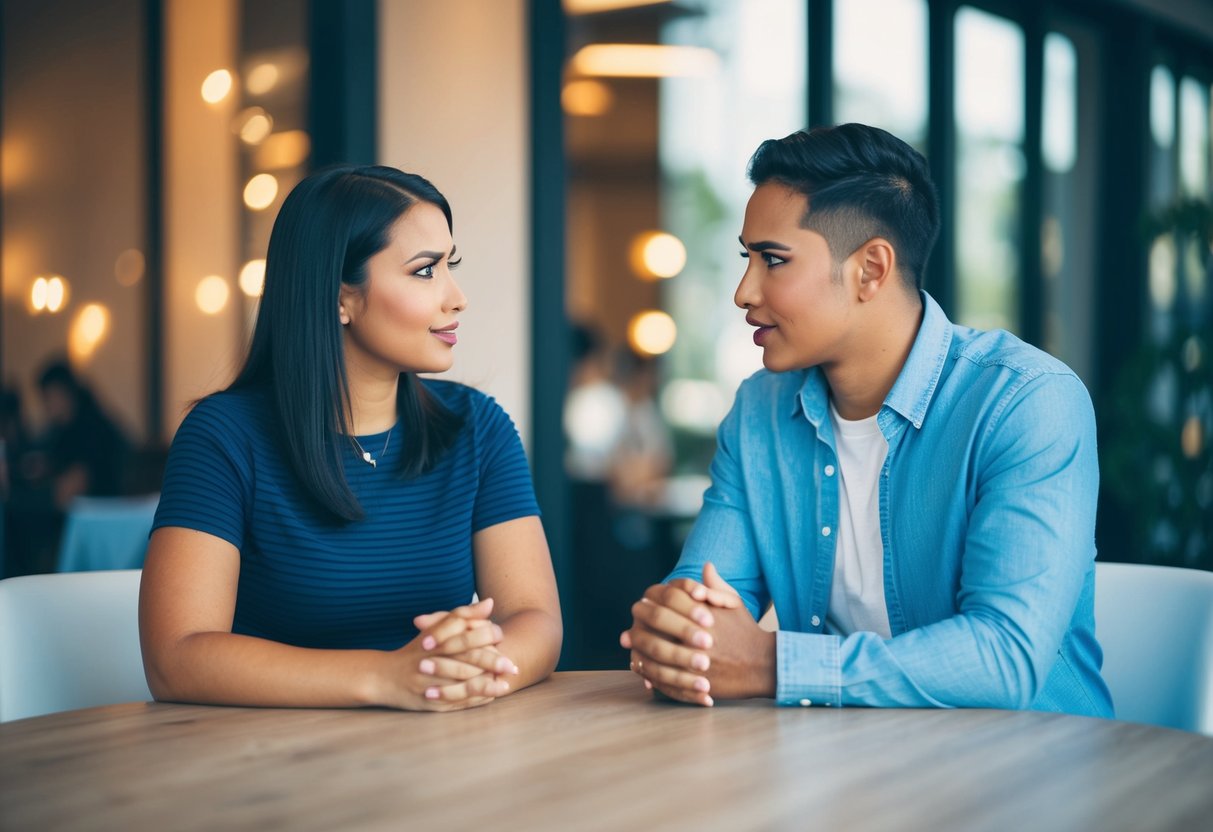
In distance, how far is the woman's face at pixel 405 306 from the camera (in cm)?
188

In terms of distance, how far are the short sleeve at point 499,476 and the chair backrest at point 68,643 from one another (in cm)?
55

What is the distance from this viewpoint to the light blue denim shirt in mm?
1436

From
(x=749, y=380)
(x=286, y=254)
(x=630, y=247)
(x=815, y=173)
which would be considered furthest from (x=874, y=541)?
(x=630, y=247)

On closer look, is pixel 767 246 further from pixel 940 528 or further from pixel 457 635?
pixel 457 635

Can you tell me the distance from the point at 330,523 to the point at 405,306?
0.37 meters

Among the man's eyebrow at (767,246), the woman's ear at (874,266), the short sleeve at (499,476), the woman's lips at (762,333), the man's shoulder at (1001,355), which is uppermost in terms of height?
the man's eyebrow at (767,246)

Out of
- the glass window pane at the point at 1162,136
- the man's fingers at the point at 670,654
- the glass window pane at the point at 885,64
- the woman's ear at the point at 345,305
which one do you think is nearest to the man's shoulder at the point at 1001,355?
the man's fingers at the point at 670,654

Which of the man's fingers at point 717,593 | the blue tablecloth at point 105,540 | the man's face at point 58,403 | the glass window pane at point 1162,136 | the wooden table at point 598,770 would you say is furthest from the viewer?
the glass window pane at point 1162,136

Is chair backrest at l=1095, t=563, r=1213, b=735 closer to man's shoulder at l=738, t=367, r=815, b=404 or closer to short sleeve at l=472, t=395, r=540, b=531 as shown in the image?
man's shoulder at l=738, t=367, r=815, b=404

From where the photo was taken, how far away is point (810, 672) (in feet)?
4.67

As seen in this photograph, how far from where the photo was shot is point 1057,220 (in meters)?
6.12

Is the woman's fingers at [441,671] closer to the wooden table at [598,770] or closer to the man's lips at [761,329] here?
the wooden table at [598,770]

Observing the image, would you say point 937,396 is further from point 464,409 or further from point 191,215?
point 191,215

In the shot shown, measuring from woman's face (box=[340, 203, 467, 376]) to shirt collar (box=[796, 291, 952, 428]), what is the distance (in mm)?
592
